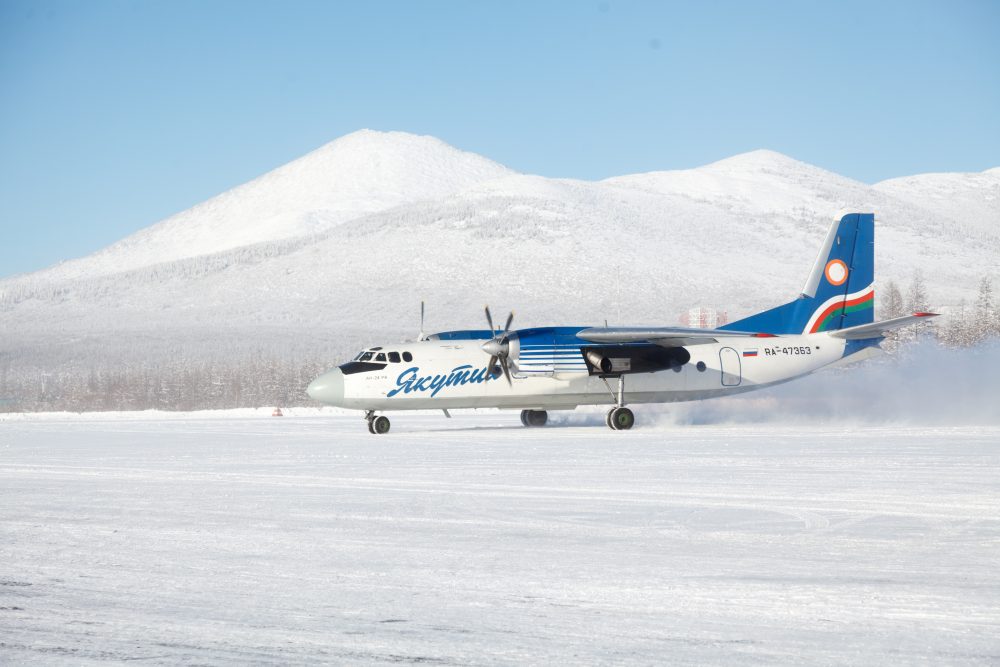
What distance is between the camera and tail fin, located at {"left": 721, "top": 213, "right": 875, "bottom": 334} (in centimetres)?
3794

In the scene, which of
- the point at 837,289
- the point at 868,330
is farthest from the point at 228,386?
the point at 868,330

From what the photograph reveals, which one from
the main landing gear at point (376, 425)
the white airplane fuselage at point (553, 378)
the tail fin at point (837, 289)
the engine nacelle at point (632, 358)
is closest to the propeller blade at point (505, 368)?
the white airplane fuselage at point (553, 378)

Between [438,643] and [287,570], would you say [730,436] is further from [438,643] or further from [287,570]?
[438,643]

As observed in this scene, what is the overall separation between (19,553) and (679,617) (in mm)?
6963

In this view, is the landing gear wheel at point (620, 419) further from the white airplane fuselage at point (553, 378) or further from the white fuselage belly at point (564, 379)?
the white fuselage belly at point (564, 379)

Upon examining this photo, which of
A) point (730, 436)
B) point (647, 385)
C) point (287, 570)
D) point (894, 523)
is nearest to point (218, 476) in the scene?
point (287, 570)

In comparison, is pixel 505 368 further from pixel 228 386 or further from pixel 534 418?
pixel 228 386

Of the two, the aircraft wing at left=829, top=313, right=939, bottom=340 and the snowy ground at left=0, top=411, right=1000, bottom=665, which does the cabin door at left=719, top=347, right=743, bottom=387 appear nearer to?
the aircraft wing at left=829, top=313, right=939, bottom=340

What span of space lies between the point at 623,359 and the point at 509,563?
25.7m

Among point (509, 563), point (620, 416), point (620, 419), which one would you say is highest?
point (620, 416)

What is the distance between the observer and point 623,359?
35.3 meters

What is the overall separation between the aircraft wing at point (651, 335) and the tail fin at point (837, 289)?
3.91 metres

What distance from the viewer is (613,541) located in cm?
1122

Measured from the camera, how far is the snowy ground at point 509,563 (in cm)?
706
